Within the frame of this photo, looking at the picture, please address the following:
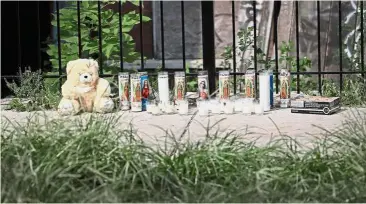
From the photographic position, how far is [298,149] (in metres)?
3.91

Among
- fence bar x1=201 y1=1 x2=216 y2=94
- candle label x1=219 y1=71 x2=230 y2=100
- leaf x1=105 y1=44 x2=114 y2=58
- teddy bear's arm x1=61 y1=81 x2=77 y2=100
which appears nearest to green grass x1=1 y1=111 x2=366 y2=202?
teddy bear's arm x1=61 y1=81 x2=77 y2=100

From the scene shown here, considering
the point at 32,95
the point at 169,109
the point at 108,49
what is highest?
the point at 108,49

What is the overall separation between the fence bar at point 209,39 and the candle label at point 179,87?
720mm

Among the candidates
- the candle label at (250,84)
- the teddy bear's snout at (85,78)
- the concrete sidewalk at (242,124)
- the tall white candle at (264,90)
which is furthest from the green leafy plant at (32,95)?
the tall white candle at (264,90)

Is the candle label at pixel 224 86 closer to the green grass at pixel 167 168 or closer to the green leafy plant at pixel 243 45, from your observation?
the green leafy plant at pixel 243 45

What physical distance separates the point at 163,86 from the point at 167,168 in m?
2.34

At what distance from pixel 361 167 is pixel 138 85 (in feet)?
8.60

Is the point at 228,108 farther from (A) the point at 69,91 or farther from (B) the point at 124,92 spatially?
(A) the point at 69,91

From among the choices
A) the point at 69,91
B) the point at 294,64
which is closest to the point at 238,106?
the point at 69,91

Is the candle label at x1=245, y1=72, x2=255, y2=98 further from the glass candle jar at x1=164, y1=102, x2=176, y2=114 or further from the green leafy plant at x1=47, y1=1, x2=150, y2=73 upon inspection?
the green leafy plant at x1=47, y1=1, x2=150, y2=73

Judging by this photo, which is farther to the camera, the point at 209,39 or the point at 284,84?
the point at 209,39

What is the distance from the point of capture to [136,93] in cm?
578

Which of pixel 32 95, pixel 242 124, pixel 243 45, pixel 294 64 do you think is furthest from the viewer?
pixel 294 64

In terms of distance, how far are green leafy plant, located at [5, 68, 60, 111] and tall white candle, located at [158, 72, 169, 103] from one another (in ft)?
3.00
